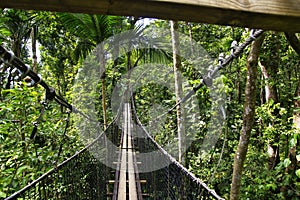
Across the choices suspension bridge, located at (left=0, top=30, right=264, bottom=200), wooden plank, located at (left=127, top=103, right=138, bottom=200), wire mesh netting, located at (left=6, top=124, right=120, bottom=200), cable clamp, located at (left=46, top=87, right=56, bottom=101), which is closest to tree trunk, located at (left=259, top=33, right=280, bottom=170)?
suspension bridge, located at (left=0, top=30, right=264, bottom=200)

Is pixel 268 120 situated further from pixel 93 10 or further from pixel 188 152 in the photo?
pixel 93 10

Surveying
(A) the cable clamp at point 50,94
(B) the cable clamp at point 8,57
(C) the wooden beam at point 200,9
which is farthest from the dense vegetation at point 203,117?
(C) the wooden beam at point 200,9

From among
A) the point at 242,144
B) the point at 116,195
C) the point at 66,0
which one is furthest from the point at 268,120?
the point at 66,0

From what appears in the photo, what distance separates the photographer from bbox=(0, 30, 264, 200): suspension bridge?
109cm

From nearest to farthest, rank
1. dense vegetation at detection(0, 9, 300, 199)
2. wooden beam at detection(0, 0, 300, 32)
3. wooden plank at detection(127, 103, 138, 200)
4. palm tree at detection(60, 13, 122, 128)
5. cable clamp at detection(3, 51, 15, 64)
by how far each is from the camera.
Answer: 1. wooden beam at detection(0, 0, 300, 32)
2. cable clamp at detection(3, 51, 15, 64)
3. dense vegetation at detection(0, 9, 300, 199)
4. wooden plank at detection(127, 103, 138, 200)
5. palm tree at detection(60, 13, 122, 128)

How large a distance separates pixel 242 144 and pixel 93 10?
146 cm

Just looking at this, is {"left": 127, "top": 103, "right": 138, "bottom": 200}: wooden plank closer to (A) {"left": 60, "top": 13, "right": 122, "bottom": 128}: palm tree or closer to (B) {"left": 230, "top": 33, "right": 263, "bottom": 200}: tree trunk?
(B) {"left": 230, "top": 33, "right": 263, "bottom": 200}: tree trunk

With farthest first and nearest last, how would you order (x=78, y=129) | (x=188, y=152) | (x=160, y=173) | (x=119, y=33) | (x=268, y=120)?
(x=78, y=129) < (x=119, y=33) < (x=188, y=152) < (x=268, y=120) < (x=160, y=173)

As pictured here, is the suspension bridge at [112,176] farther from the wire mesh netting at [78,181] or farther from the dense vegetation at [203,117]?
the dense vegetation at [203,117]

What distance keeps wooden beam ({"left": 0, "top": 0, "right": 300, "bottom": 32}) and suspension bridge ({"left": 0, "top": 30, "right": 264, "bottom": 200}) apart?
0.31m

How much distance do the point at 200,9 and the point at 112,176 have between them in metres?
3.50

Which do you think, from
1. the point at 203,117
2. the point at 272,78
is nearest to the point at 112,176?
the point at 203,117

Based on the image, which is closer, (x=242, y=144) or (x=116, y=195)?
(x=242, y=144)

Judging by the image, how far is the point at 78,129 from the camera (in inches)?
176
